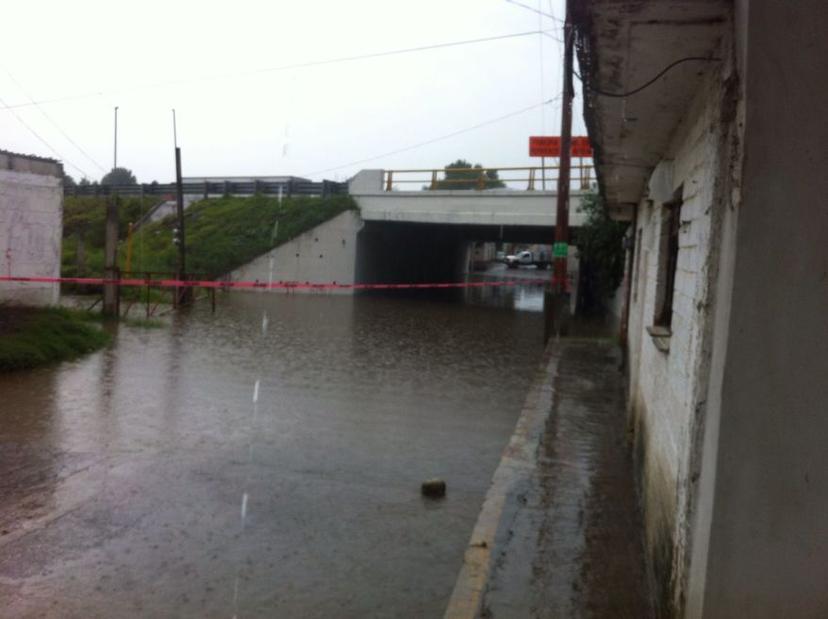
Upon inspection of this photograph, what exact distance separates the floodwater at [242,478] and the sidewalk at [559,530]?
29 centimetres

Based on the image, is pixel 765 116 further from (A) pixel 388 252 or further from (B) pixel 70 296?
(A) pixel 388 252

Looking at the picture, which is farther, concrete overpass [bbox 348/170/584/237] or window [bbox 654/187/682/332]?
concrete overpass [bbox 348/170/584/237]

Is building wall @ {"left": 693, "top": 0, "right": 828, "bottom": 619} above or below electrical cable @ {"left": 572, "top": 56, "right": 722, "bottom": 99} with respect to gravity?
below

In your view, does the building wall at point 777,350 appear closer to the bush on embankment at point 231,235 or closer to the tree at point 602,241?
the tree at point 602,241

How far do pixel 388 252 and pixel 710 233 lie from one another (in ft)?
102

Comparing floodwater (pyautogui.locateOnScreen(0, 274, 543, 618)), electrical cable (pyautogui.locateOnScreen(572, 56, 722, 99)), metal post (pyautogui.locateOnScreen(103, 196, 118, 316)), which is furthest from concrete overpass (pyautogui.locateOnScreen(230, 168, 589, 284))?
electrical cable (pyautogui.locateOnScreen(572, 56, 722, 99))

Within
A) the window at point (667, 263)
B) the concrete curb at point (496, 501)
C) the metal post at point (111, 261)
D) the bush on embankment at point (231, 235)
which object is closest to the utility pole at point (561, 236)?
the concrete curb at point (496, 501)

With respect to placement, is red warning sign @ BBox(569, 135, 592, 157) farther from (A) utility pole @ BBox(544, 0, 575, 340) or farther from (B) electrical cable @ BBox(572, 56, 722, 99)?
(B) electrical cable @ BBox(572, 56, 722, 99)

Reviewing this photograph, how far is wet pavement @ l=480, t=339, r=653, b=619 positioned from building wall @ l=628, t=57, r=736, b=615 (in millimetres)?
257

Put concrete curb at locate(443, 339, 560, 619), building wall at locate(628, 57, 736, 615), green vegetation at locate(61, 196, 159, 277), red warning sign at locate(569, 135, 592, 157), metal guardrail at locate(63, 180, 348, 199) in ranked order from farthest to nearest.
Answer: green vegetation at locate(61, 196, 159, 277)
metal guardrail at locate(63, 180, 348, 199)
red warning sign at locate(569, 135, 592, 157)
concrete curb at locate(443, 339, 560, 619)
building wall at locate(628, 57, 736, 615)

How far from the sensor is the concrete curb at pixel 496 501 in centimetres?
430

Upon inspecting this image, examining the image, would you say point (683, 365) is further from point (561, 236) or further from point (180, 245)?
point (180, 245)

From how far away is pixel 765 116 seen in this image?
9.34ft

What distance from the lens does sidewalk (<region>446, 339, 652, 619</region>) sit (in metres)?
4.36
